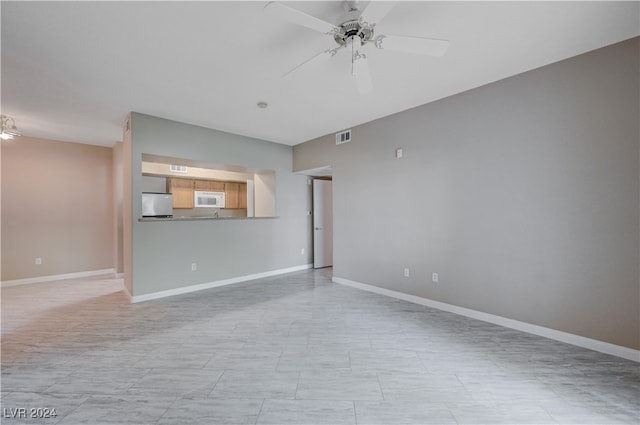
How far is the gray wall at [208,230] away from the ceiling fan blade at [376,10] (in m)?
3.61

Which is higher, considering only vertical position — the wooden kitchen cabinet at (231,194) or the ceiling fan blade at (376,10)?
the ceiling fan blade at (376,10)

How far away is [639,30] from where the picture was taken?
2154mm

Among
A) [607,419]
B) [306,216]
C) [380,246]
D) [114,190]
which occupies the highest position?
[114,190]

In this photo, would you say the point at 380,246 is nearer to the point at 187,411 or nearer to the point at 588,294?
the point at 588,294

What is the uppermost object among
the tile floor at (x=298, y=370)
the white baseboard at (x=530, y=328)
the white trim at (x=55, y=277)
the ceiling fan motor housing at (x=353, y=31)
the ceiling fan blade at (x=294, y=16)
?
the ceiling fan motor housing at (x=353, y=31)

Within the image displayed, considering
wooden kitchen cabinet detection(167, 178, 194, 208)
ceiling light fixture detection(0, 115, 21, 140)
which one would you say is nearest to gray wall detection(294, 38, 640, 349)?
wooden kitchen cabinet detection(167, 178, 194, 208)

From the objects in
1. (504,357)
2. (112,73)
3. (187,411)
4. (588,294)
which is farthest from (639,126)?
(112,73)

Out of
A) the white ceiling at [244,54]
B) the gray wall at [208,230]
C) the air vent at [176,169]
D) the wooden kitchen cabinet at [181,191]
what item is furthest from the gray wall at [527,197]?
the wooden kitchen cabinet at [181,191]

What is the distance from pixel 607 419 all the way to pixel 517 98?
9.16 feet

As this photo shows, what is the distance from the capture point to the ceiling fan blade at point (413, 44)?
6.01 feet

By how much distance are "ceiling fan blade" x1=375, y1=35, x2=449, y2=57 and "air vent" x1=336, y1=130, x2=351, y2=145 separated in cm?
272

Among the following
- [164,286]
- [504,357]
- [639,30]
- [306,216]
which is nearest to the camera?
[639,30]

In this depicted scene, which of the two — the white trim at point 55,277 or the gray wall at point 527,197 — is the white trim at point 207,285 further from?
the white trim at point 55,277

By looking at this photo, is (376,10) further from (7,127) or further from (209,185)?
(209,185)
